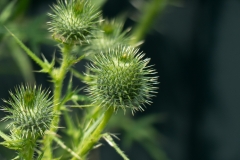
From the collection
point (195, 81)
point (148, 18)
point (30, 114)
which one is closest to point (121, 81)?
point (30, 114)

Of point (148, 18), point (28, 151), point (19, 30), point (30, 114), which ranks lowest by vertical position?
point (28, 151)

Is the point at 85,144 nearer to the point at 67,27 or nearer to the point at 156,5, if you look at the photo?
the point at 67,27

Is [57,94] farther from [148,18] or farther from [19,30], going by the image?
[148,18]

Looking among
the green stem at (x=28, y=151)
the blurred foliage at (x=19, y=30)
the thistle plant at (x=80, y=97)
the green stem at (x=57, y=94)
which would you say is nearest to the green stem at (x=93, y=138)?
the thistle plant at (x=80, y=97)

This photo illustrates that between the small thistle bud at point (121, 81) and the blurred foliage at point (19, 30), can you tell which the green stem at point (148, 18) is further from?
the small thistle bud at point (121, 81)

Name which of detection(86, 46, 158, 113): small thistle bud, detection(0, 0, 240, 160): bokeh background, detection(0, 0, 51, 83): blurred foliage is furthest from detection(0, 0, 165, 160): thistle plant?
detection(0, 0, 240, 160): bokeh background

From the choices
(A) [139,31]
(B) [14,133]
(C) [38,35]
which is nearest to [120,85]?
(B) [14,133]
